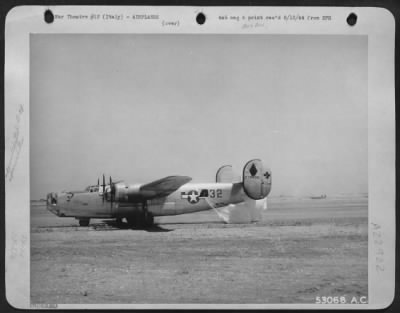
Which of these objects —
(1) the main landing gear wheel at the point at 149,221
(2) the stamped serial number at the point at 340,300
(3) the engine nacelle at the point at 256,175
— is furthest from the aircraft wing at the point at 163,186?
(2) the stamped serial number at the point at 340,300

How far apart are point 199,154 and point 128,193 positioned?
0.48 meters

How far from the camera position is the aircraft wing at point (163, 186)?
2.79 metres

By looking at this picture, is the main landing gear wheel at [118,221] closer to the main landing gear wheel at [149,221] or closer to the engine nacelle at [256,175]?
the main landing gear wheel at [149,221]

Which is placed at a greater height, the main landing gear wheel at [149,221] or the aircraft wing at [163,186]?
the aircraft wing at [163,186]

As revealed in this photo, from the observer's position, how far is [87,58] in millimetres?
2768

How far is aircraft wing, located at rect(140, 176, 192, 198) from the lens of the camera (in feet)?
9.17

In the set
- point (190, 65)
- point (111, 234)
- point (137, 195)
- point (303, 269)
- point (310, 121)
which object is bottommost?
point (303, 269)

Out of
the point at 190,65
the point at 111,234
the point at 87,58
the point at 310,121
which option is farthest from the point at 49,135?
the point at 310,121

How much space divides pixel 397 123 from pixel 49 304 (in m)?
2.27

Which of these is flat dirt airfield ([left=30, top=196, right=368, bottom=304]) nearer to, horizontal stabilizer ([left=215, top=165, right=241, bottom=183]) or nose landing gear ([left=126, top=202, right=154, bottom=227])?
nose landing gear ([left=126, top=202, right=154, bottom=227])

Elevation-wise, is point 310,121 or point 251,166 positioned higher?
point 310,121

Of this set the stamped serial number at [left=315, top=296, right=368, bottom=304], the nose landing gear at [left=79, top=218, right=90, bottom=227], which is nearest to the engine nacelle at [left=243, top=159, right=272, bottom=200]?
the stamped serial number at [left=315, top=296, right=368, bottom=304]

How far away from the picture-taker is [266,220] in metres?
2.81

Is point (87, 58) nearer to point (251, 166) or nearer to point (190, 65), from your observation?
point (190, 65)
